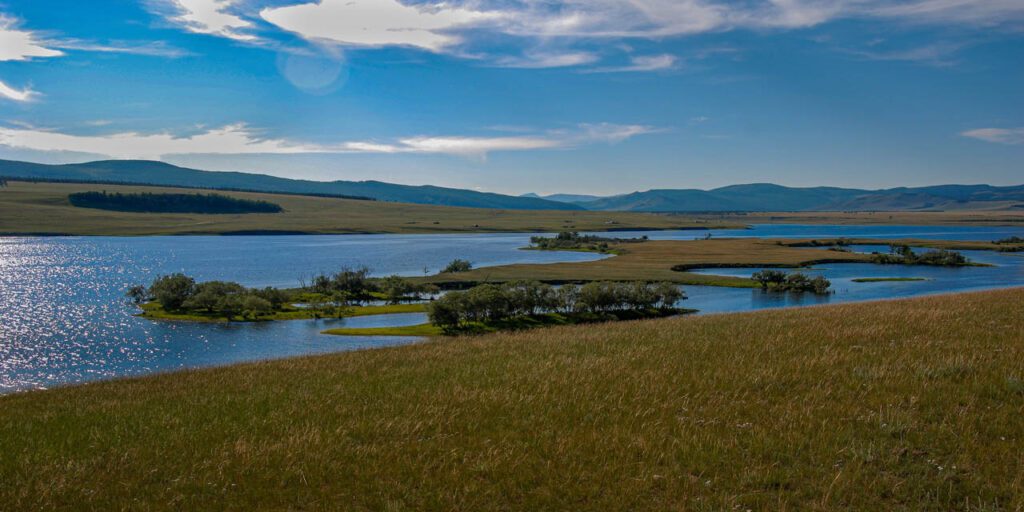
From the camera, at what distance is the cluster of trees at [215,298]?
81.3m

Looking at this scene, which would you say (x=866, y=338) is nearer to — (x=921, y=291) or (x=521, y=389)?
(x=521, y=389)

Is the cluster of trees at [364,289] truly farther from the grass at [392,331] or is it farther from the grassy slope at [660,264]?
the grass at [392,331]

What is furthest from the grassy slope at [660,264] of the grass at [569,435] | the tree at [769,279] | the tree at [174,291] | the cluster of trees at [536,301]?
the grass at [569,435]

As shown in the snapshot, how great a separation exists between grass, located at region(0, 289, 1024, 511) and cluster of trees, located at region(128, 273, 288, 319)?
66771mm

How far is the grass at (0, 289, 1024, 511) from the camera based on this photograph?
8.73 meters

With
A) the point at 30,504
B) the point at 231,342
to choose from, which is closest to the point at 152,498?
the point at 30,504

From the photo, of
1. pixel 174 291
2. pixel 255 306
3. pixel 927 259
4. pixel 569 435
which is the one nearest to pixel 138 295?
pixel 174 291

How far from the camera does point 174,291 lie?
85812 millimetres

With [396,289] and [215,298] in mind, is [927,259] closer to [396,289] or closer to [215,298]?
[396,289]

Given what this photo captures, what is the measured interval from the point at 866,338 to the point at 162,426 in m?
16.8

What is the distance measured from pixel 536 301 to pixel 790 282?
46486mm

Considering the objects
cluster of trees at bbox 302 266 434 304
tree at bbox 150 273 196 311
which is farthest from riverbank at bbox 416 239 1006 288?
tree at bbox 150 273 196 311

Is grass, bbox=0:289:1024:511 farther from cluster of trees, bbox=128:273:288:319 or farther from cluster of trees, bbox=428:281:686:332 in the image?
cluster of trees, bbox=128:273:288:319

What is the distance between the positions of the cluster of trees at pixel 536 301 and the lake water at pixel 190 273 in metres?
6.98
